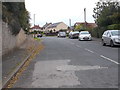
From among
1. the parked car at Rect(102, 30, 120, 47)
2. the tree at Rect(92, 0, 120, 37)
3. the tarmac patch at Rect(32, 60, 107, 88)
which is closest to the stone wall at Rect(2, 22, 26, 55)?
the tarmac patch at Rect(32, 60, 107, 88)

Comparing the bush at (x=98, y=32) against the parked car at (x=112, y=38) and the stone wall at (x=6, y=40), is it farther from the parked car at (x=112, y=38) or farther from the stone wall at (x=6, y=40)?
the stone wall at (x=6, y=40)

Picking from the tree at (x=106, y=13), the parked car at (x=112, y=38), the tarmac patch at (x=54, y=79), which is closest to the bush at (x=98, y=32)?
the tree at (x=106, y=13)

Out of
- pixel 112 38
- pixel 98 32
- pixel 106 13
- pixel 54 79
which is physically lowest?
pixel 54 79

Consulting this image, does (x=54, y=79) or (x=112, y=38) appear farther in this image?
(x=112, y=38)

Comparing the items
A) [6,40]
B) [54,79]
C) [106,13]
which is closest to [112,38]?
[6,40]

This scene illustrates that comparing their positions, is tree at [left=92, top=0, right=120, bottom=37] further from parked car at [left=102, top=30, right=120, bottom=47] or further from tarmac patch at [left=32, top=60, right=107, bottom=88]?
tarmac patch at [left=32, top=60, right=107, bottom=88]

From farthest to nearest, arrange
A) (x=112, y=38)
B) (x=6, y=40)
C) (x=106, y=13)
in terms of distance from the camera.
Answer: (x=106, y=13), (x=112, y=38), (x=6, y=40)

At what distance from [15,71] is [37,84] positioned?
2.20m

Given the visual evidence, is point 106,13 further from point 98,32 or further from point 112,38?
point 112,38

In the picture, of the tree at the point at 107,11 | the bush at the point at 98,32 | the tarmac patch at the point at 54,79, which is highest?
the tree at the point at 107,11

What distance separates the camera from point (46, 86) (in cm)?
741

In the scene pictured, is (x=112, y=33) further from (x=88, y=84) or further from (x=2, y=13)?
(x=88, y=84)

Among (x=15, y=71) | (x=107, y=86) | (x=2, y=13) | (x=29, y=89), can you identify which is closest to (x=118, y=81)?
(x=107, y=86)

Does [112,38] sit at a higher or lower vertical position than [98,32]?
lower
